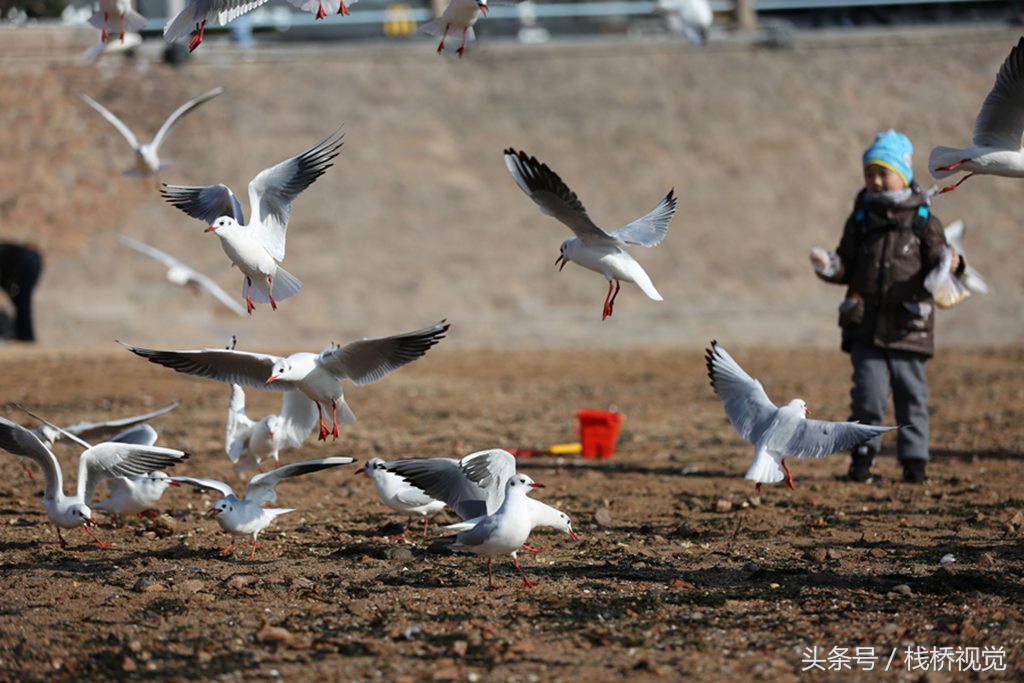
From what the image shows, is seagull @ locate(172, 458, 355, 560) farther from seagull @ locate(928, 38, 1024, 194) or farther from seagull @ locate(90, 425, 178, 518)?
seagull @ locate(928, 38, 1024, 194)

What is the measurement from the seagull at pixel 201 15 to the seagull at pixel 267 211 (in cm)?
77

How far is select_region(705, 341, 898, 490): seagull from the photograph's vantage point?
5953 millimetres

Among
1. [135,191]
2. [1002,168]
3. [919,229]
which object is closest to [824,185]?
[135,191]

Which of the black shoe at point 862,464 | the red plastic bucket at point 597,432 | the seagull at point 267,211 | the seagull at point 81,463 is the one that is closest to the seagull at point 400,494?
the seagull at point 81,463

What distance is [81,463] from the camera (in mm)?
6223

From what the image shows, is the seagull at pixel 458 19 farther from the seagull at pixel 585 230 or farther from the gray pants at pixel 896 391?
the gray pants at pixel 896 391

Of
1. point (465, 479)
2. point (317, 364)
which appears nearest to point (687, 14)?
point (317, 364)

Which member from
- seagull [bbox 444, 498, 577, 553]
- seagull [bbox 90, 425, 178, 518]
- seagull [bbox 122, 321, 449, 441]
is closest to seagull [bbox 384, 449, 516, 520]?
Result: seagull [bbox 444, 498, 577, 553]

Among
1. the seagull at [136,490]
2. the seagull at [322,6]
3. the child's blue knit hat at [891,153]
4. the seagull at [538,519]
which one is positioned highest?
the child's blue knit hat at [891,153]

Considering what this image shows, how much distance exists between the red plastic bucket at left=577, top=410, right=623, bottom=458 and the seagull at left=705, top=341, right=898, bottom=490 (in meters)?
2.48

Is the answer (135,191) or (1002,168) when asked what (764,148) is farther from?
(1002,168)

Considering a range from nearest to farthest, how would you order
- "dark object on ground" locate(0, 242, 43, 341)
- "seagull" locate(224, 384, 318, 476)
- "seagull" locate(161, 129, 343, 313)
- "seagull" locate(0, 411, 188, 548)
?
"seagull" locate(0, 411, 188, 548), "seagull" locate(161, 129, 343, 313), "seagull" locate(224, 384, 318, 476), "dark object on ground" locate(0, 242, 43, 341)

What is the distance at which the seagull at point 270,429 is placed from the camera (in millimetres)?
7008

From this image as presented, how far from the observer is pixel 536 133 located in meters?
18.8
